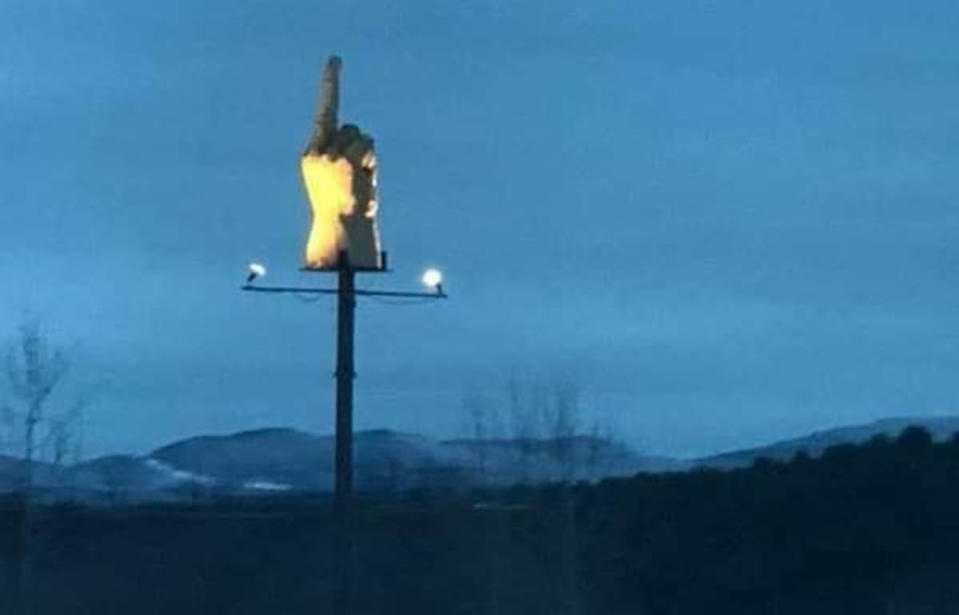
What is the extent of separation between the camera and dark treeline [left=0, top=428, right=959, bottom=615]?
1517 inches

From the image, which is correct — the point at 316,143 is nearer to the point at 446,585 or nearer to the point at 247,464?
the point at 446,585

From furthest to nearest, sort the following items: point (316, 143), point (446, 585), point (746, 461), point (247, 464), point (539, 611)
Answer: point (247, 464) < point (746, 461) < point (446, 585) < point (539, 611) < point (316, 143)

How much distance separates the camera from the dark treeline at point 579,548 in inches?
1517

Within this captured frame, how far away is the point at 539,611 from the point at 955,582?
17.8 feet

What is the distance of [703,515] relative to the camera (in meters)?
41.6

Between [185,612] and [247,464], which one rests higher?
[247,464]

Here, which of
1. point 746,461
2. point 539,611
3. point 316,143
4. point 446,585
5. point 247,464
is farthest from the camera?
point 247,464

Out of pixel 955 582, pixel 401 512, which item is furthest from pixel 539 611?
pixel 955 582

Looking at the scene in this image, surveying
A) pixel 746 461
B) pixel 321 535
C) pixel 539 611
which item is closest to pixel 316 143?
pixel 539 611

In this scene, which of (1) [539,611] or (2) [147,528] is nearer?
(1) [539,611]

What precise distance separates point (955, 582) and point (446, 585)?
21.2 ft

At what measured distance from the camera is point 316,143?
97.8 ft

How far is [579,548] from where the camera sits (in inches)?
1565

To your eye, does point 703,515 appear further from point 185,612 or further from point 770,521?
point 185,612
